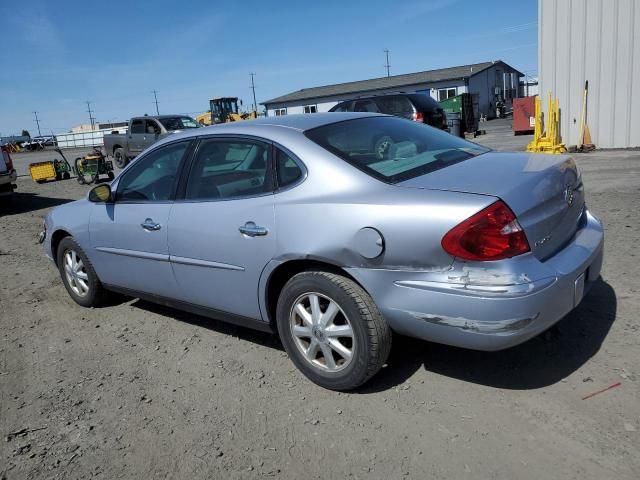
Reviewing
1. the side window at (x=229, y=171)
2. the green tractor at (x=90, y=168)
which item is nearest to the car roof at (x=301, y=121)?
the side window at (x=229, y=171)

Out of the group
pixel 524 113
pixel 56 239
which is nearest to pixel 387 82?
pixel 524 113

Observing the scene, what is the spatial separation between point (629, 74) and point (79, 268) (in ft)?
40.8

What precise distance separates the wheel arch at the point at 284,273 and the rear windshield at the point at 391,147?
0.55m

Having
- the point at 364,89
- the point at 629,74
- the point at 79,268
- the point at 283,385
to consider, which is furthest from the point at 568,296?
the point at 364,89

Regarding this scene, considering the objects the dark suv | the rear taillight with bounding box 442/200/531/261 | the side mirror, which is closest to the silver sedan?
the rear taillight with bounding box 442/200/531/261

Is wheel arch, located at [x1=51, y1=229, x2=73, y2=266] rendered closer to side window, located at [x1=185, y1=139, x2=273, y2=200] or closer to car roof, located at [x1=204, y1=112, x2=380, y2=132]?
side window, located at [x1=185, y1=139, x2=273, y2=200]

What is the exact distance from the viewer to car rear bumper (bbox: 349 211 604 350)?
8.09 ft

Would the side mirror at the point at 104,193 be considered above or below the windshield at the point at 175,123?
below

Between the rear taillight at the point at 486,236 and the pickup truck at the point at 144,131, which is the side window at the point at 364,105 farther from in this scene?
the rear taillight at the point at 486,236

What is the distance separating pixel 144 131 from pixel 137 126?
1.76 ft

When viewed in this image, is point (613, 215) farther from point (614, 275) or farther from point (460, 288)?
point (460, 288)

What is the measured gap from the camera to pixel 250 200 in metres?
3.22

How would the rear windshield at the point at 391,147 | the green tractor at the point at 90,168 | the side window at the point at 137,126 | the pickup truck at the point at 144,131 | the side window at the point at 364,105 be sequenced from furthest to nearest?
the side window at the point at 137,126 → the pickup truck at the point at 144,131 → the green tractor at the point at 90,168 → the side window at the point at 364,105 → the rear windshield at the point at 391,147

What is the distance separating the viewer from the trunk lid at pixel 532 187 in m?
2.61
